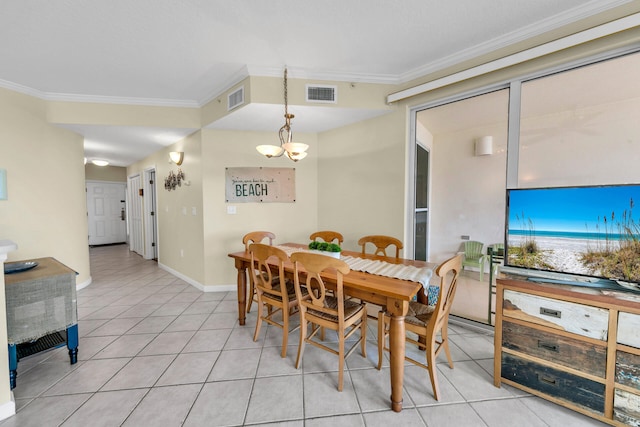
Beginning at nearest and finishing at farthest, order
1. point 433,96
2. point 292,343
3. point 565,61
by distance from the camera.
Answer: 1. point 565,61
2. point 292,343
3. point 433,96

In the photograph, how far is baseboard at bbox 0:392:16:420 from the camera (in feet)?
4.82

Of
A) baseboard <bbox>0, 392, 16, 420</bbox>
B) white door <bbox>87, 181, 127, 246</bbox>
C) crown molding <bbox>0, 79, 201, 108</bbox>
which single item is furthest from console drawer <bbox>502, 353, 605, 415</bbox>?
white door <bbox>87, 181, 127, 246</bbox>

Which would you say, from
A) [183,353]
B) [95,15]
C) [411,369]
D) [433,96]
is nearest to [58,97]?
[95,15]

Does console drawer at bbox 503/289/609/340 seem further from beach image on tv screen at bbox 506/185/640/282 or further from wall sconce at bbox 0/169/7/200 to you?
wall sconce at bbox 0/169/7/200

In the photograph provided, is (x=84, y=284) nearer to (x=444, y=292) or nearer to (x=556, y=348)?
(x=444, y=292)

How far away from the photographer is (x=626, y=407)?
1323 mm

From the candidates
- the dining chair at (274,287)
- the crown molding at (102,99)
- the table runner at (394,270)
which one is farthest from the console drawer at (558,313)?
the crown molding at (102,99)

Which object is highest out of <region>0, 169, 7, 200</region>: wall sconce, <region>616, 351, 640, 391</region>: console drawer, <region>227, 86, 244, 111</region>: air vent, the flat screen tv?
<region>227, 86, 244, 111</region>: air vent

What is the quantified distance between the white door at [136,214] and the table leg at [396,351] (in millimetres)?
6027

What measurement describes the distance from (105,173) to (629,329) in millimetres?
9540

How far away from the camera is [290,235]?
12.4 ft

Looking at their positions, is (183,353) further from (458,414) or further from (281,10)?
(281,10)

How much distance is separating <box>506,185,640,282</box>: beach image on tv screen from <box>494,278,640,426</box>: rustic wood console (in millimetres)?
220

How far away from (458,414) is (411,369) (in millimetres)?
432
